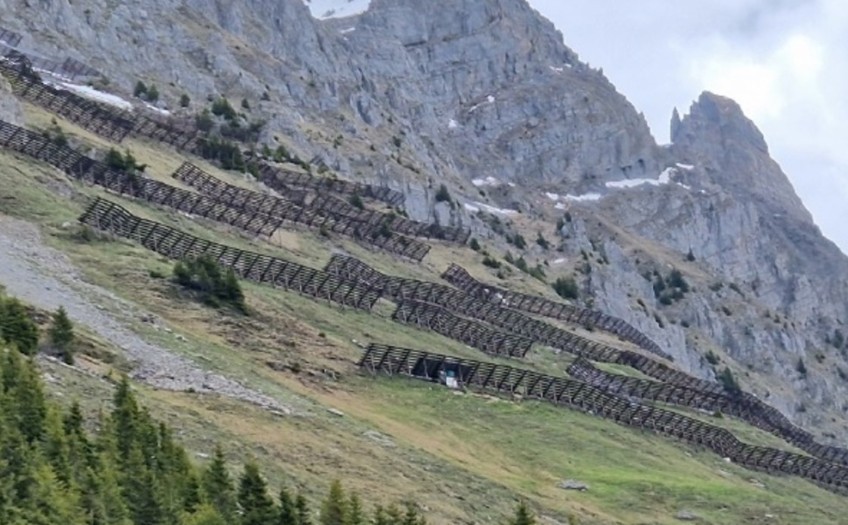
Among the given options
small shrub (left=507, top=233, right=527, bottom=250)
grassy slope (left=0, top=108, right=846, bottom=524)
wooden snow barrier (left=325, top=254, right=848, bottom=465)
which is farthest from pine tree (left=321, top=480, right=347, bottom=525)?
small shrub (left=507, top=233, right=527, bottom=250)

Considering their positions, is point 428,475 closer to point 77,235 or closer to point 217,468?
point 217,468

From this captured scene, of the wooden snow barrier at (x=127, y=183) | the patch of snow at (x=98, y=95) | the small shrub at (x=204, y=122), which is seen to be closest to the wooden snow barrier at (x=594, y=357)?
the wooden snow barrier at (x=127, y=183)

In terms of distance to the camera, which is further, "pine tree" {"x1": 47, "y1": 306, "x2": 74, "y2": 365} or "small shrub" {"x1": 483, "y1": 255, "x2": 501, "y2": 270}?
"small shrub" {"x1": 483, "y1": 255, "x2": 501, "y2": 270}

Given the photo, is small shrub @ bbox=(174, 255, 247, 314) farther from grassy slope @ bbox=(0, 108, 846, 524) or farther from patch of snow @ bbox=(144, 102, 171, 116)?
patch of snow @ bbox=(144, 102, 171, 116)

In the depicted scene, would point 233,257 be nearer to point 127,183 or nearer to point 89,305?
point 127,183

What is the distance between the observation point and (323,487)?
129ft

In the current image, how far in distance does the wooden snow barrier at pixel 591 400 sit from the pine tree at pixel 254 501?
107 feet

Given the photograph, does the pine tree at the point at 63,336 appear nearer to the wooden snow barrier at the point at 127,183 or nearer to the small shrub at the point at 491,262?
the wooden snow barrier at the point at 127,183

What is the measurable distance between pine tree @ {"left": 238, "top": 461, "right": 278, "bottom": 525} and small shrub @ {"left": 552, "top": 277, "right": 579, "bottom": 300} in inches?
4925

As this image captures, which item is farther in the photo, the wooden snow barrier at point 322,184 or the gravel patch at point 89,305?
the wooden snow barrier at point 322,184

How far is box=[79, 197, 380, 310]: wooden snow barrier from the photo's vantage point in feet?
237

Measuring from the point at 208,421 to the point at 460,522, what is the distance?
8.91m

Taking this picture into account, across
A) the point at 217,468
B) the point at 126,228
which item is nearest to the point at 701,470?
the point at 126,228

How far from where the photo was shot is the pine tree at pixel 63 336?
4353 centimetres
